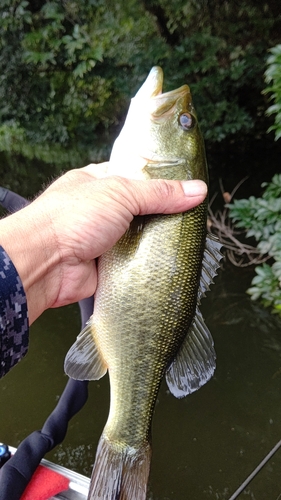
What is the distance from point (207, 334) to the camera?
1.40 m

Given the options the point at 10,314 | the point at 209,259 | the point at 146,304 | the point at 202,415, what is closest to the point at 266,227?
the point at 202,415

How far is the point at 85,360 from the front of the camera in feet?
4.52

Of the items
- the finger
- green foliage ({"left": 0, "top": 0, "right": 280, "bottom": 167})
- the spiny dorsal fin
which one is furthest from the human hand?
green foliage ({"left": 0, "top": 0, "right": 280, "bottom": 167})

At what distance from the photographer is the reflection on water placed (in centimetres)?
294

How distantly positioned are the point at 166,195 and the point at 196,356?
545 mm

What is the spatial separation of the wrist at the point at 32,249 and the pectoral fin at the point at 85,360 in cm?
17

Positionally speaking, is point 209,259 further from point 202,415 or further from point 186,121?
point 202,415

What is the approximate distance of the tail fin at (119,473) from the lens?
1.32 m

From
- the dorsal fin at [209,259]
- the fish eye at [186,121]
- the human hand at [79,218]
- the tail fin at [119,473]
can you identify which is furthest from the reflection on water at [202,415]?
Result: the fish eye at [186,121]

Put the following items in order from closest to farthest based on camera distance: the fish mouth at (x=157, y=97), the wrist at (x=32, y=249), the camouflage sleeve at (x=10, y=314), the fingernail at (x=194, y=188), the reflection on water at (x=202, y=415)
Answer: the camouflage sleeve at (x=10, y=314) < the wrist at (x=32, y=249) < the fingernail at (x=194, y=188) < the fish mouth at (x=157, y=97) < the reflection on water at (x=202, y=415)

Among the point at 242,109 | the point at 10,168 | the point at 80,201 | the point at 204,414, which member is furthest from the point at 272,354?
the point at 10,168

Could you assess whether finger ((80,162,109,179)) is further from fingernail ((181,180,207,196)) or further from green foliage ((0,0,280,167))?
green foliage ((0,0,280,167))

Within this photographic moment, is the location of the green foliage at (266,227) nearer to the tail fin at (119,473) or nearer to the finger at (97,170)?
the finger at (97,170)

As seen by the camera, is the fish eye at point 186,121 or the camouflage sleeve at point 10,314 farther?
the fish eye at point 186,121
